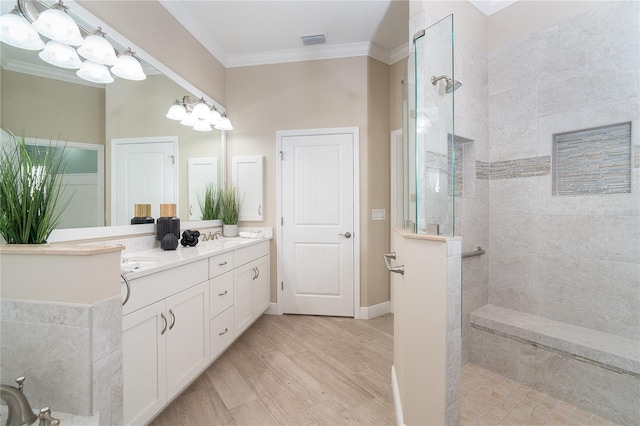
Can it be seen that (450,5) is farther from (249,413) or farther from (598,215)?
(249,413)

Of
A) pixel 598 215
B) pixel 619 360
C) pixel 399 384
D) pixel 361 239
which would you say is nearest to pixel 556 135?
pixel 598 215

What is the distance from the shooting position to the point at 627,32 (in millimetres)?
1733

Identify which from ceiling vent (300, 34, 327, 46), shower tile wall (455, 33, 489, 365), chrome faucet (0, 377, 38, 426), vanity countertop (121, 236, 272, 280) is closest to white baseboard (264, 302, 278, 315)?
vanity countertop (121, 236, 272, 280)

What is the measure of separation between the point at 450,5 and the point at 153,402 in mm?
3170

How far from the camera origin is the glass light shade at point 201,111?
99.0 inches

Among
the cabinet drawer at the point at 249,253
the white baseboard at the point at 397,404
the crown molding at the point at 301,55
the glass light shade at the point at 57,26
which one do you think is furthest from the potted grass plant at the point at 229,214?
the white baseboard at the point at 397,404

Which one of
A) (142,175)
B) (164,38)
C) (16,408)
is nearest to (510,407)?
(16,408)

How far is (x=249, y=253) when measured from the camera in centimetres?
254

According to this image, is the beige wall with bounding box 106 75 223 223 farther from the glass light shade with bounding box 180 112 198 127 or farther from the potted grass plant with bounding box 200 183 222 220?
the potted grass plant with bounding box 200 183 222 220

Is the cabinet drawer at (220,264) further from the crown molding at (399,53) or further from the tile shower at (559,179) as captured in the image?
A: the crown molding at (399,53)

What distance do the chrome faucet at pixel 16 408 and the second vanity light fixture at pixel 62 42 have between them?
1415mm

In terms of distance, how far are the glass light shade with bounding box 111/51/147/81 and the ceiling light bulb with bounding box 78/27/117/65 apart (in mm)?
105

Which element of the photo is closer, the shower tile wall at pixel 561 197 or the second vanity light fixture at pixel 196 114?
the shower tile wall at pixel 561 197

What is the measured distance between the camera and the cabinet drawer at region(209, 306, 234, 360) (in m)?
1.89
